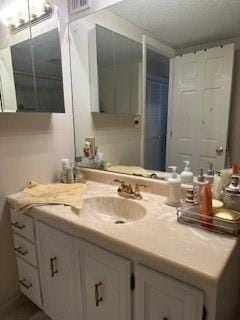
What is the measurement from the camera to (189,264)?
0.67 m

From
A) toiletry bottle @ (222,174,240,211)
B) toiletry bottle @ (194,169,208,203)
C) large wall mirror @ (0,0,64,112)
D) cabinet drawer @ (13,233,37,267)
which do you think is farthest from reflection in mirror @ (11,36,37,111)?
toiletry bottle @ (222,174,240,211)

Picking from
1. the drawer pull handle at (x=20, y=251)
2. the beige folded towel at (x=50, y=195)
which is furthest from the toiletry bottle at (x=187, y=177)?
the drawer pull handle at (x=20, y=251)

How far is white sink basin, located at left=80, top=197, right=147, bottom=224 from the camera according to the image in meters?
1.24

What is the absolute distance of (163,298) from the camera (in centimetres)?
76

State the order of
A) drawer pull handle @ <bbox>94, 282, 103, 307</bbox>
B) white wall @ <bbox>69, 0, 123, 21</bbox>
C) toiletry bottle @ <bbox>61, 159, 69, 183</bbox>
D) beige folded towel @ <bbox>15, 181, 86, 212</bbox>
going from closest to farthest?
drawer pull handle @ <bbox>94, 282, 103, 307</bbox> < beige folded towel @ <bbox>15, 181, 86, 212</bbox> < white wall @ <bbox>69, 0, 123, 21</bbox> < toiletry bottle @ <bbox>61, 159, 69, 183</bbox>

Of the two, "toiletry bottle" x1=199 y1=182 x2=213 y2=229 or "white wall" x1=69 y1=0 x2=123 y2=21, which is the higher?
"white wall" x1=69 y1=0 x2=123 y2=21

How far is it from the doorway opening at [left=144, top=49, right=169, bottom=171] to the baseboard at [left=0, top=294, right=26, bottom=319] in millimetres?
1230

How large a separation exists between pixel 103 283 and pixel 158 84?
109 cm

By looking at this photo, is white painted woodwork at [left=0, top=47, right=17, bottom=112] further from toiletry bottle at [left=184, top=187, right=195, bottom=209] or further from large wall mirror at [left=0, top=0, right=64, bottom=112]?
toiletry bottle at [left=184, top=187, right=195, bottom=209]

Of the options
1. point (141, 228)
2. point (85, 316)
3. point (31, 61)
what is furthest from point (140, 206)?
point (31, 61)

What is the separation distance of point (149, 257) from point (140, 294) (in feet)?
0.62

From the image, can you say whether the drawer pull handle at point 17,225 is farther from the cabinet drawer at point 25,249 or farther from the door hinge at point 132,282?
the door hinge at point 132,282

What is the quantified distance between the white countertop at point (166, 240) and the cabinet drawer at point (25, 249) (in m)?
0.30

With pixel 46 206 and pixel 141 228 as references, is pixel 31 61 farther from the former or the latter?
pixel 141 228
